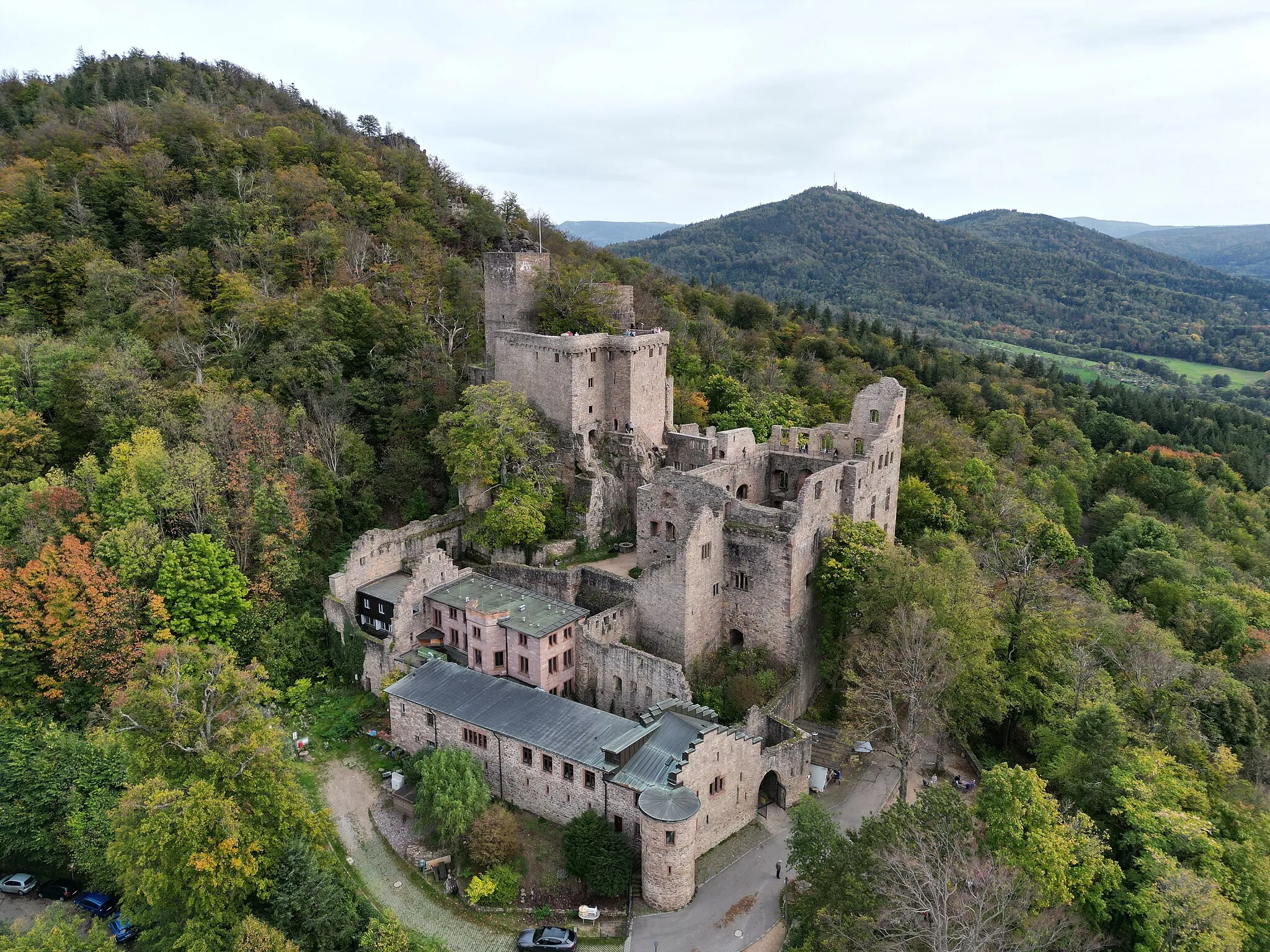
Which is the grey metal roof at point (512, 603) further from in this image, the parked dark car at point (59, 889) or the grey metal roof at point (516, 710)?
the parked dark car at point (59, 889)

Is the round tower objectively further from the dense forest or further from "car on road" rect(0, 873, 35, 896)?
"car on road" rect(0, 873, 35, 896)

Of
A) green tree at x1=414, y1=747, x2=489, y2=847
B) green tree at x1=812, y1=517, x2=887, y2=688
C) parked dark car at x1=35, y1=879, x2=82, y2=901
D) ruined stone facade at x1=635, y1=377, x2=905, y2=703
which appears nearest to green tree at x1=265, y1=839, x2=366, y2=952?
green tree at x1=414, y1=747, x2=489, y2=847

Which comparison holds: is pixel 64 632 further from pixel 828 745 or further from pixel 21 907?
pixel 828 745

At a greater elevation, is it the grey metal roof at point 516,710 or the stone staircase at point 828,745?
the grey metal roof at point 516,710

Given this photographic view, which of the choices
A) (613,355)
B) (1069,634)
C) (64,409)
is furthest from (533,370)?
(1069,634)

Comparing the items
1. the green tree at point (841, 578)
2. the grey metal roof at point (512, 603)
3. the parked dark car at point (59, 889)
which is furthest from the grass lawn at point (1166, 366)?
the parked dark car at point (59, 889)
